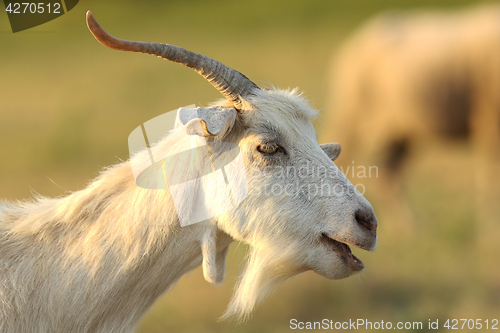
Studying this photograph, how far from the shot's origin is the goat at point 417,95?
21.6 ft

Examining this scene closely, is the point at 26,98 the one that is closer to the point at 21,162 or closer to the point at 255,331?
the point at 21,162

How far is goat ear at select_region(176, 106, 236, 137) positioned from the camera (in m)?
2.35

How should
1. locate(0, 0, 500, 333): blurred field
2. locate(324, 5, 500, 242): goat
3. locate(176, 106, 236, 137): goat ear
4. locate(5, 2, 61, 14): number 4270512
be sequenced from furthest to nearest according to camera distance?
locate(5, 2, 61, 14): number 4270512 → locate(324, 5, 500, 242): goat → locate(0, 0, 500, 333): blurred field → locate(176, 106, 236, 137): goat ear

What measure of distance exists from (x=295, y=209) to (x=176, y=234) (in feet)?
2.01

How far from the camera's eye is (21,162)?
1071 centimetres

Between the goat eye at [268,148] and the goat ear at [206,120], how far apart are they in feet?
0.66

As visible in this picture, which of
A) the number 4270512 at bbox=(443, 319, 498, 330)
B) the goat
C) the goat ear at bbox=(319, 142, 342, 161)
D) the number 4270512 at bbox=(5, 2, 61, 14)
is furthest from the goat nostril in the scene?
the number 4270512 at bbox=(5, 2, 61, 14)

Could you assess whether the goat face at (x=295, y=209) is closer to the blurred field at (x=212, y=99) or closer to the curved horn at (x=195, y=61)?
the curved horn at (x=195, y=61)

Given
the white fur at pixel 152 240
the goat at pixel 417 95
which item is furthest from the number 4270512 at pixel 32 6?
the white fur at pixel 152 240

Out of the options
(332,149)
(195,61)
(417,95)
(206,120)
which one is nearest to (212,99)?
(417,95)

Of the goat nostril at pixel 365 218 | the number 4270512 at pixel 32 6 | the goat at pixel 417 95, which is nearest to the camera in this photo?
the goat nostril at pixel 365 218

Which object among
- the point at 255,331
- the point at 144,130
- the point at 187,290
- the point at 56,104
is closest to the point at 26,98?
the point at 56,104

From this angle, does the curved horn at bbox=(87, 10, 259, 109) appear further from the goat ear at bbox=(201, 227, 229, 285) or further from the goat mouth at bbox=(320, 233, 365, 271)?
the goat mouth at bbox=(320, 233, 365, 271)

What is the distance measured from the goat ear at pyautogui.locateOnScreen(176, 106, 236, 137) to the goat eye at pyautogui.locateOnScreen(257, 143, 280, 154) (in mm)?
201
